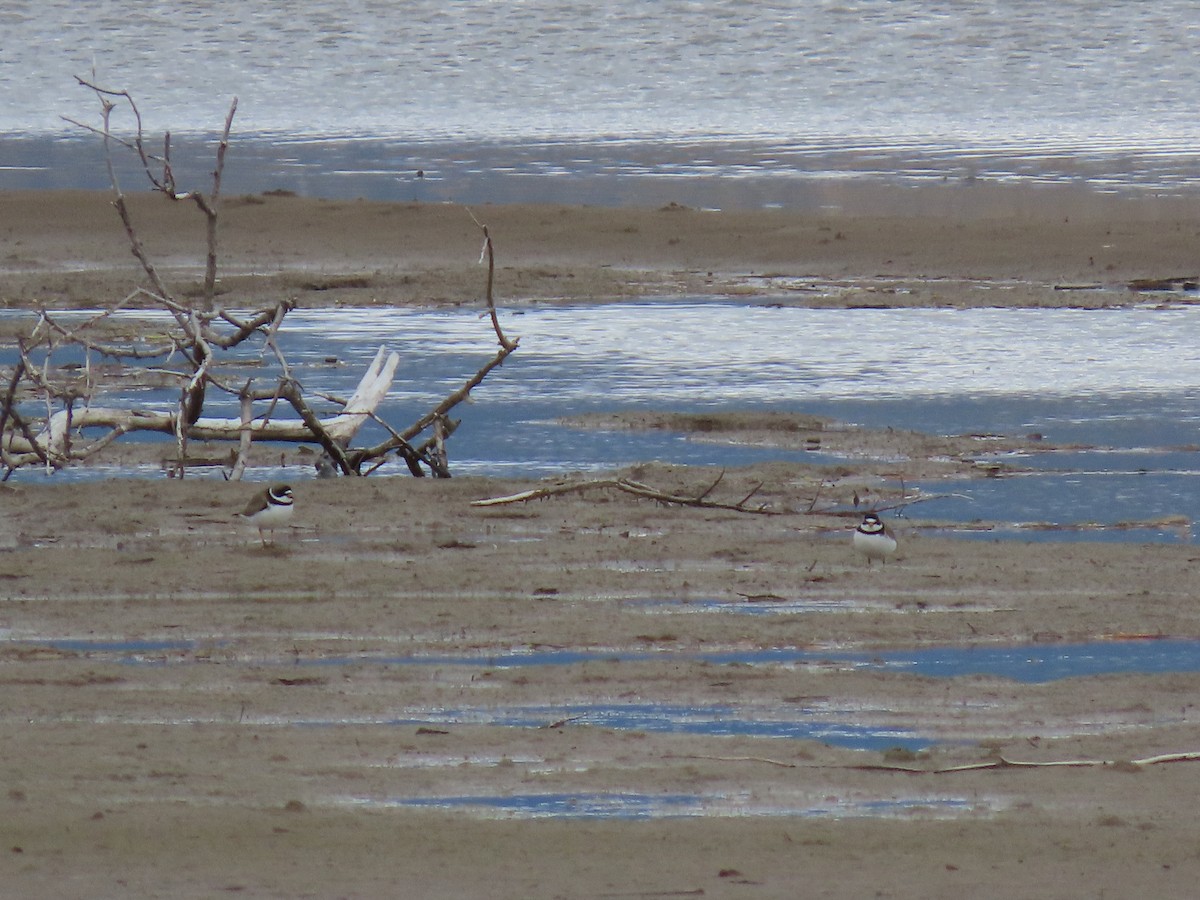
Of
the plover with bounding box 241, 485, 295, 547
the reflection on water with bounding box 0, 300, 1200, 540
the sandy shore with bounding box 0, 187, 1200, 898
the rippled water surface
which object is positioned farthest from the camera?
the rippled water surface

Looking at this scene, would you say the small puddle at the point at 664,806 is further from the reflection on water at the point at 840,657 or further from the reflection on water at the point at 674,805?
the reflection on water at the point at 840,657

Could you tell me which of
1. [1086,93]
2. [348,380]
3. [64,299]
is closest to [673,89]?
[1086,93]

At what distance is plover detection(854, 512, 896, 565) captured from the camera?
26.6ft

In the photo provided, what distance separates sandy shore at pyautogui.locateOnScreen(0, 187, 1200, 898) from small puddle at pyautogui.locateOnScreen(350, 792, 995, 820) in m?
0.01

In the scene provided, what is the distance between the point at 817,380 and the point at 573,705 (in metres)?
7.33

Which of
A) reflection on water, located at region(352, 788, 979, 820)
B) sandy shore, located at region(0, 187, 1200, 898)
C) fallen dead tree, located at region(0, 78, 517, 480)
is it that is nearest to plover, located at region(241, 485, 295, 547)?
sandy shore, located at region(0, 187, 1200, 898)

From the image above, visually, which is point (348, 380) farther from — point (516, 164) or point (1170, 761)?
point (516, 164)

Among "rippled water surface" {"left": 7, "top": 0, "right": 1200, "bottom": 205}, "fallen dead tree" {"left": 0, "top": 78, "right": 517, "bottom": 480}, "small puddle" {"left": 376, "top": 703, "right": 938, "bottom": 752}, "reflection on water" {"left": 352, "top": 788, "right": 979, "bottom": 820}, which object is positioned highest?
"reflection on water" {"left": 352, "top": 788, "right": 979, "bottom": 820}

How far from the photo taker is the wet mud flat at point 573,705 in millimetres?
5113

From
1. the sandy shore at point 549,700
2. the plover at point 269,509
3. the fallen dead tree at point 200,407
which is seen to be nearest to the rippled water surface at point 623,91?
the fallen dead tree at point 200,407

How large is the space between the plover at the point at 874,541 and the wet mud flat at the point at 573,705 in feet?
0.28

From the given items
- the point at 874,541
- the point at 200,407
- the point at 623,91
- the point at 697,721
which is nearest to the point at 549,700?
the point at 697,721

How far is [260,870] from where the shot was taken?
500 cm

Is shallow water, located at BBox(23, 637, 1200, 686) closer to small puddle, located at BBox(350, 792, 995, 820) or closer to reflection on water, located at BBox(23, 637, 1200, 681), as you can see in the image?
reflection on water, located at BBox(23, 637, 1200, 681)
